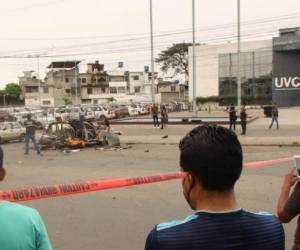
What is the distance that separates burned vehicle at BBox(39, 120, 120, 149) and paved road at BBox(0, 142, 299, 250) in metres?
4.83

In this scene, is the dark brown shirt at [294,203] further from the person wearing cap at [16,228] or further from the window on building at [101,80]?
the window on building at [101,80]

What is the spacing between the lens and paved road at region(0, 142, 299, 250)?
7.26 meters

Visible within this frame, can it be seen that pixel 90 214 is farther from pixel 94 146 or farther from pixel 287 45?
pixel 287 45

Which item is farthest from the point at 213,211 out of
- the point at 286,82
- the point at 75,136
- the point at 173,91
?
the point at 173,91

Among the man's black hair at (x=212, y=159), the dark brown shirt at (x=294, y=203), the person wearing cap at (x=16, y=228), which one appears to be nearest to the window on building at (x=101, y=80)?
the dark brown shirt at (x=294, y=203)

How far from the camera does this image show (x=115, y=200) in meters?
10.1

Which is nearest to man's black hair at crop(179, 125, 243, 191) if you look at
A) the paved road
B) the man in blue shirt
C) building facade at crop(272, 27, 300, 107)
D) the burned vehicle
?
the man in blue shirt

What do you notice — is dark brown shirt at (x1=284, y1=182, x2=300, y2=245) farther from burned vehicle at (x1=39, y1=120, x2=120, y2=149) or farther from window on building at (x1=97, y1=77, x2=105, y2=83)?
window on building at (x1=97, y1=77, x2=105, y2=83)

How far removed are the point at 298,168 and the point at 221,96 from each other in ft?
264

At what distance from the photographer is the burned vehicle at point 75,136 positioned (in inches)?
965

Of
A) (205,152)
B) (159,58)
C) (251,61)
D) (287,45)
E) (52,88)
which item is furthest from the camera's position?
(52,88)

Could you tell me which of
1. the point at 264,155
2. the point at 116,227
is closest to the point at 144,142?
the point at 264,155

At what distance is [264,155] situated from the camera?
19.4m

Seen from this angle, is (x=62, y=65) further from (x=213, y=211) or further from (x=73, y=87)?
(x=213, y=211)
